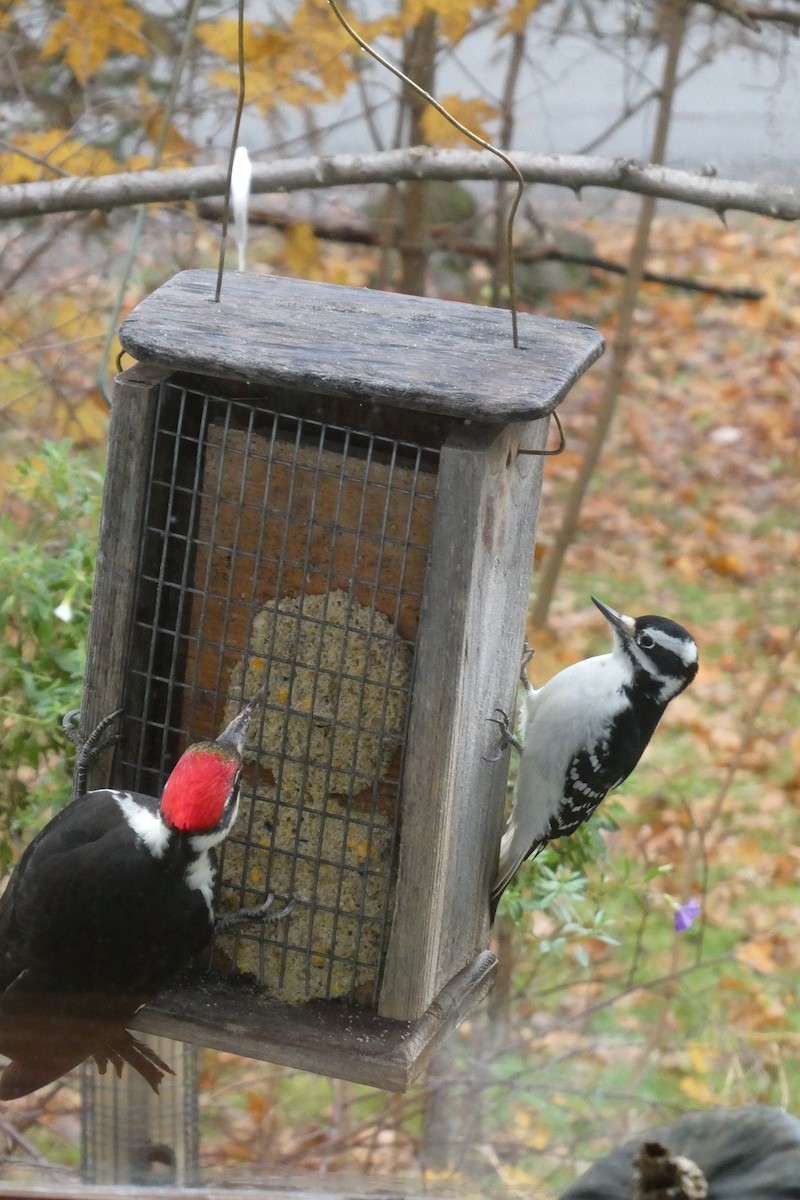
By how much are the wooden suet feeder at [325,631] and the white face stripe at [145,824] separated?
0.15 m

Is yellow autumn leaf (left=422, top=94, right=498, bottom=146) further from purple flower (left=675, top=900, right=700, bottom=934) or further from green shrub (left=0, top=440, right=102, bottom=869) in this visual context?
purple flower (left=675, top=900, right=700, bottom=934)

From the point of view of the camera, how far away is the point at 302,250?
4.00 meters

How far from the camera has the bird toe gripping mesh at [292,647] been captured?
2012 mm

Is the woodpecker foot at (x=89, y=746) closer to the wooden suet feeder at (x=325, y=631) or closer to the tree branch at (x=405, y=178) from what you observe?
the wooden suet feeder at (x=325, y=631)

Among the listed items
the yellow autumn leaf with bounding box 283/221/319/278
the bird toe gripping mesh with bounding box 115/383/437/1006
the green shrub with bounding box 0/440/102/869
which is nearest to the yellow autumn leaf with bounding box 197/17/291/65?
the yellow autumn leaf with bounding box 283/221/319/278

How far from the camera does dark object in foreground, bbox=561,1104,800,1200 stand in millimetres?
1901

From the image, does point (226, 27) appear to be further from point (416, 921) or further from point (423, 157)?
point (416, 921)

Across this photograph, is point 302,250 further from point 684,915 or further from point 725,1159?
point 725,1159

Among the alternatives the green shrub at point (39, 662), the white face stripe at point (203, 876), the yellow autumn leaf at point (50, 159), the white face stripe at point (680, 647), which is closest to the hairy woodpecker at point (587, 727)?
the white face stripe at point (680, 647)

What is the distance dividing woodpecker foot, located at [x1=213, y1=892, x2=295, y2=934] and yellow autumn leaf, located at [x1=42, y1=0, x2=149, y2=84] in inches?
88.0

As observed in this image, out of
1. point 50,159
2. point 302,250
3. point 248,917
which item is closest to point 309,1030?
point 248,917

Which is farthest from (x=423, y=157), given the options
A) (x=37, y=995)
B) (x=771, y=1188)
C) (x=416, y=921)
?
(x=771, y=1188)

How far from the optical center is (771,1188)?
75.0 inches

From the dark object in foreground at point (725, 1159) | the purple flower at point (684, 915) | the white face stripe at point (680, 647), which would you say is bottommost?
the purple flower at point (684, 915)
